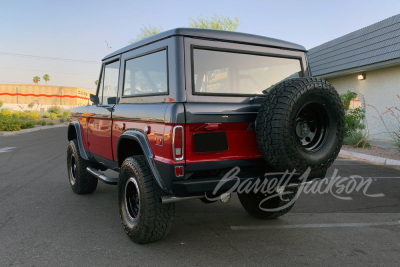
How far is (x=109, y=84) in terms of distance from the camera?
495cm

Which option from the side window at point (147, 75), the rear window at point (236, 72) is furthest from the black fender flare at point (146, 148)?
the rear window at point (236, 72)

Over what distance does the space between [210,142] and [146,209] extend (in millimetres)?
928

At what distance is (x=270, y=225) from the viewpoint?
4352mm

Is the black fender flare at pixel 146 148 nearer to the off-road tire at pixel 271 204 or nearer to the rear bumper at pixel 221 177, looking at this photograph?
the rear bumper at pixel 221 177

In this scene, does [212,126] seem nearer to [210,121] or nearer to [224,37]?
[210,121]

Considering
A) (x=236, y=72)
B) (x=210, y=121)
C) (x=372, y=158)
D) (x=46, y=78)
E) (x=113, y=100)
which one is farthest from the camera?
(x=46, y=78)

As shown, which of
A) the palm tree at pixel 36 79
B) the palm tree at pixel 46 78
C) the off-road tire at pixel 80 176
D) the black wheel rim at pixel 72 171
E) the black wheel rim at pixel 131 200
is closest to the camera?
the black wheel rim at pixel 131 200

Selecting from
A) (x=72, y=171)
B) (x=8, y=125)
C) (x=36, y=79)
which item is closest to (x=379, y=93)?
(x=72, y=171)

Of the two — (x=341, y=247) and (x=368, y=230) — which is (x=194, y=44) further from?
(x=368, y=230)

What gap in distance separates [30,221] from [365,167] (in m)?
7.53

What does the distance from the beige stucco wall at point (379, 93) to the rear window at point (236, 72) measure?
374 inches

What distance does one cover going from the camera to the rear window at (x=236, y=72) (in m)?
3.50

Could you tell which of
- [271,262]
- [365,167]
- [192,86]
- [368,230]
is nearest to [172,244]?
[271,262]

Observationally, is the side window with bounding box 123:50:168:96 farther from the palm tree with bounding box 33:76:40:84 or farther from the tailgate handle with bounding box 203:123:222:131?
the palm tree with bounding box 33:76:40:84
